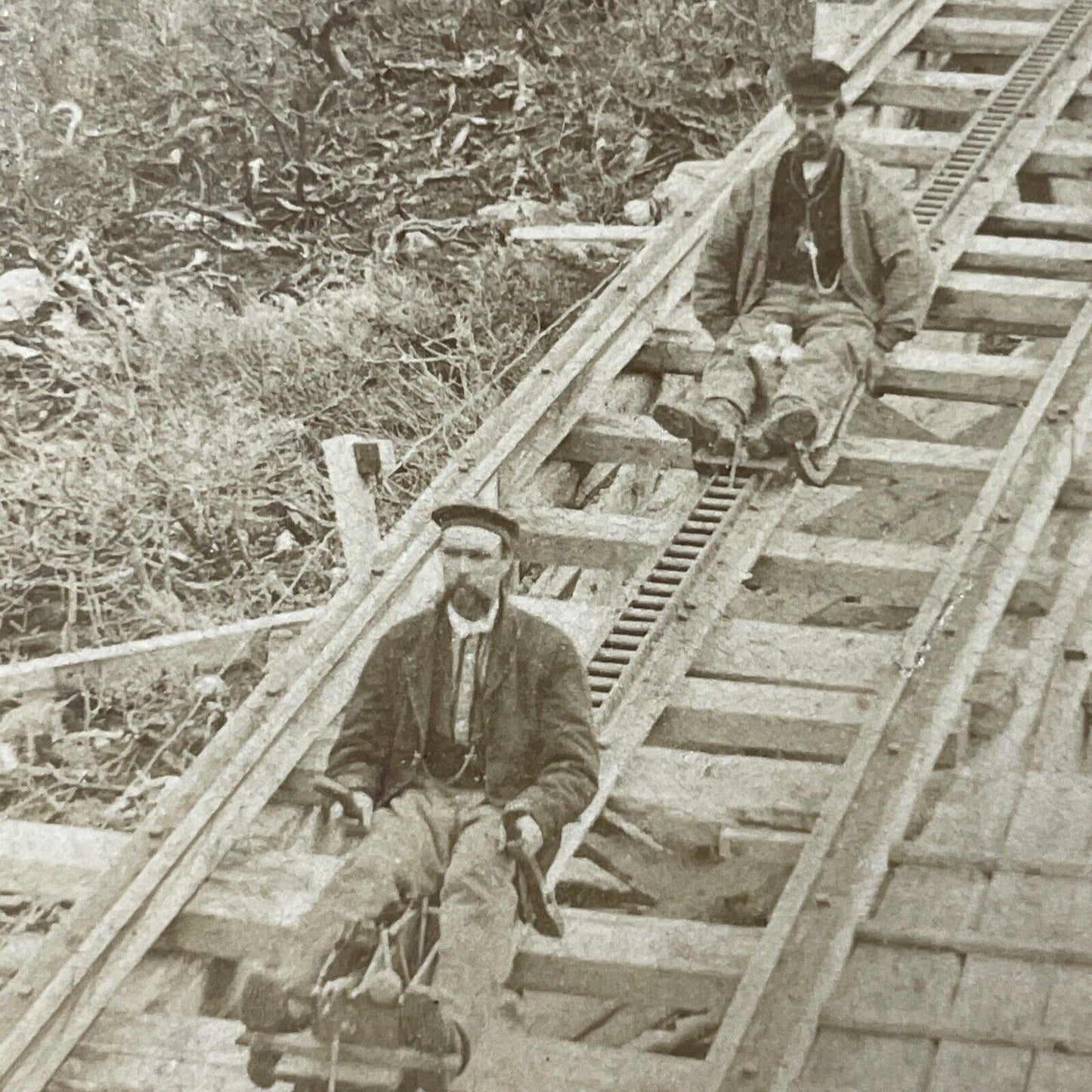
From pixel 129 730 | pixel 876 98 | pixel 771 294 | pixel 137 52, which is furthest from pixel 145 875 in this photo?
pixel 876 98

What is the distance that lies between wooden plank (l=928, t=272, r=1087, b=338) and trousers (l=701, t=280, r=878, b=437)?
859 millimetres

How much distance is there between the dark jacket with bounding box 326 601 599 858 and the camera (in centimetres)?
421

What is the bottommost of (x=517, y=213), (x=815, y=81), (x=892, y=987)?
(x=517, y=213)

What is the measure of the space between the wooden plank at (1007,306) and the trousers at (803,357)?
859mm

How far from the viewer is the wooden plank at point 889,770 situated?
399cm

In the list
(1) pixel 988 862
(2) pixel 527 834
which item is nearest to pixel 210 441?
(2) pixel 527 834

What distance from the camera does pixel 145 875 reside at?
4371 mm

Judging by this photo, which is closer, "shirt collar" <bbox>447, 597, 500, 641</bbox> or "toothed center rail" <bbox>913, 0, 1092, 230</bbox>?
"shirt collar" <bbox>447, 597, 500, 641</bbox>

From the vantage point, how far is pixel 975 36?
883 cm

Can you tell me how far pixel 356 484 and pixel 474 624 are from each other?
215cm

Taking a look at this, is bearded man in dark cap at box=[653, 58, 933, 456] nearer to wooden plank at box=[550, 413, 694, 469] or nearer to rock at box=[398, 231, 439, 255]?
wooden plank at box=[550, 413, 694, 469]

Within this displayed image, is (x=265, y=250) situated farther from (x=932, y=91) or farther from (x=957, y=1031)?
(x=957, y=1031)

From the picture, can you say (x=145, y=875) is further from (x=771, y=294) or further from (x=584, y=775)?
(x=771, y=294)

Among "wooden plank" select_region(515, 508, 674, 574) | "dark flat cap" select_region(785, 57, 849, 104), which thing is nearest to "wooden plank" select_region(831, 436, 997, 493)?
"wooden plank" select_region(515, 508, 674, 574)
